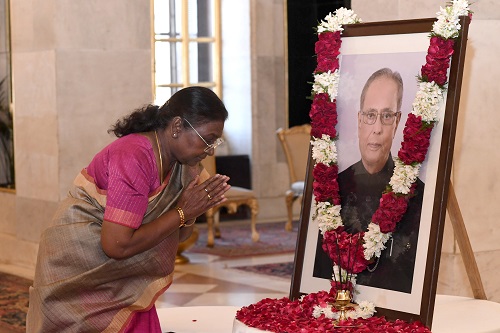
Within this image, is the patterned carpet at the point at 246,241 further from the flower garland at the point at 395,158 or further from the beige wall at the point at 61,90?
the flower garland at the point at 395,158

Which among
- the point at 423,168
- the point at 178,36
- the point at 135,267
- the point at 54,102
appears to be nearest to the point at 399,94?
the point at 423,168

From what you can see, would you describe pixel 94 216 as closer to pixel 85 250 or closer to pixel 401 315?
pixel 85 250

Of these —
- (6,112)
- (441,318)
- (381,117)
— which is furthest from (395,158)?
(6,112)

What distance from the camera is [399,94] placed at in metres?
3.92

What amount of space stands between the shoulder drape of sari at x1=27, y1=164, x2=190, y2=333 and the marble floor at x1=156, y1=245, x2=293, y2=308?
3609 millimetres

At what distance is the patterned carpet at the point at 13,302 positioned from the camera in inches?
276

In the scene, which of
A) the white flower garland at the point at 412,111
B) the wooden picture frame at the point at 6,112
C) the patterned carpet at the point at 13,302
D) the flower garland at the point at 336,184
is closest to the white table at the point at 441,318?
the flower garland at the point at 336,184

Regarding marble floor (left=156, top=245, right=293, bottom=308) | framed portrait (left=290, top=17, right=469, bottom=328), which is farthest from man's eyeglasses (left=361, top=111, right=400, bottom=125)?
marble floor (left=156, top=245, right=293, bottom=308)

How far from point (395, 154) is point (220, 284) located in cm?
493

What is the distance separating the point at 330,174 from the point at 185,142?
2.07 feet

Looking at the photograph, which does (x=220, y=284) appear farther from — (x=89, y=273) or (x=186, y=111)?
(x=186, y=111)

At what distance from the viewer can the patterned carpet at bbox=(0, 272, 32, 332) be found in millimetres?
7005

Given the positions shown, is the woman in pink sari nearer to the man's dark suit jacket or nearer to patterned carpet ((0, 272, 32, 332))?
the man's dark suit jacket

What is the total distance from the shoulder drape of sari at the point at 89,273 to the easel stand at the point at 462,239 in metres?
1.11
